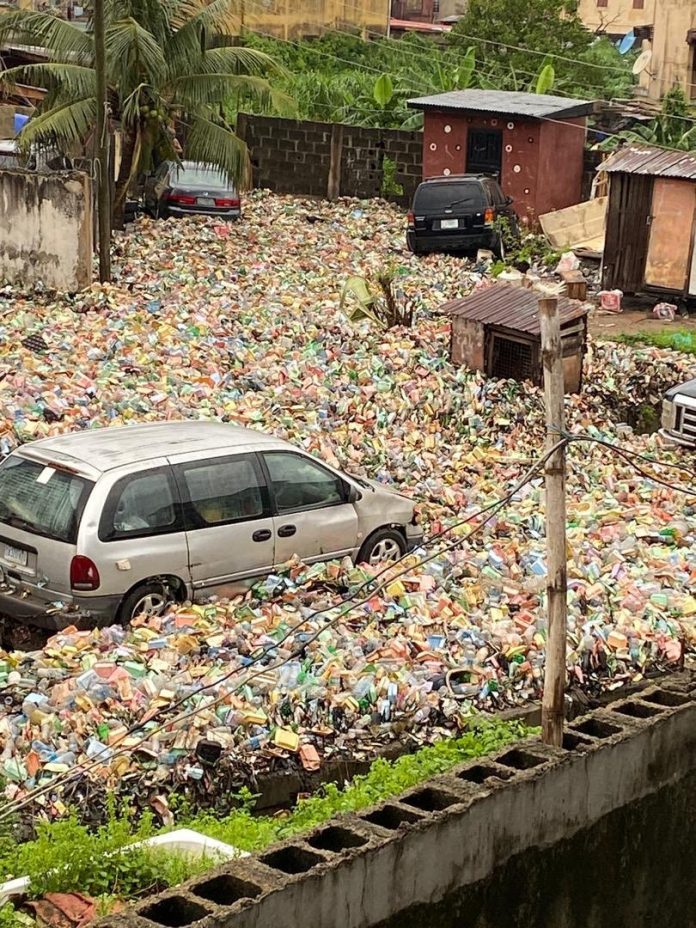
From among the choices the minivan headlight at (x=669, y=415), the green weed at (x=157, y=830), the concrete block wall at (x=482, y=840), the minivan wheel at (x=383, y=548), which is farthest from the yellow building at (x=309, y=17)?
the concrete block wall at (x=482, y=840)

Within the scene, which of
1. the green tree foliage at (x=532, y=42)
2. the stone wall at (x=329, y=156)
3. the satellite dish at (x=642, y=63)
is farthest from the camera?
the satellite dish at (x=642, y=63)

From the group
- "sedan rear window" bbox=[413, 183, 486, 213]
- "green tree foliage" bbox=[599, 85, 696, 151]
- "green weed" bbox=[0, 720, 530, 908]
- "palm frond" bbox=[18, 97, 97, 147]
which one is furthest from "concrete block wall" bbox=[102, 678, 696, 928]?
"green tree foliage" bbox=[599, 85, 696, 151]

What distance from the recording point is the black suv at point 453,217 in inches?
926

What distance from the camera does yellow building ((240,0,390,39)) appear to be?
47.9m

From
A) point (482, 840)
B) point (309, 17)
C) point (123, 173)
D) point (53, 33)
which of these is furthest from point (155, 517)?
point (309, 17)

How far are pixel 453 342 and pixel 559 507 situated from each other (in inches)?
390

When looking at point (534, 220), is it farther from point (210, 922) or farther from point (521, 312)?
point (210, 922)

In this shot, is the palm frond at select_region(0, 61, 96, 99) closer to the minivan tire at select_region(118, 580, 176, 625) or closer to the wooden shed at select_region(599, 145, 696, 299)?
the wooden shed at select_region(599, 145, 696, 299)

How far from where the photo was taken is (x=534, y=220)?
26406 mm

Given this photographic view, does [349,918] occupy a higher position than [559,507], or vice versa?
[559,507]

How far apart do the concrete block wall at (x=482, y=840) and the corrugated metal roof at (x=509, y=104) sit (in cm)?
1928

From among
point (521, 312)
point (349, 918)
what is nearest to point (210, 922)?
point (349, 918)

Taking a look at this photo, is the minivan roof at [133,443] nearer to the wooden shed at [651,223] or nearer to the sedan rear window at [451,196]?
the wooden shed at [651,223]

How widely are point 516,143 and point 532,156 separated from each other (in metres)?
0.45
